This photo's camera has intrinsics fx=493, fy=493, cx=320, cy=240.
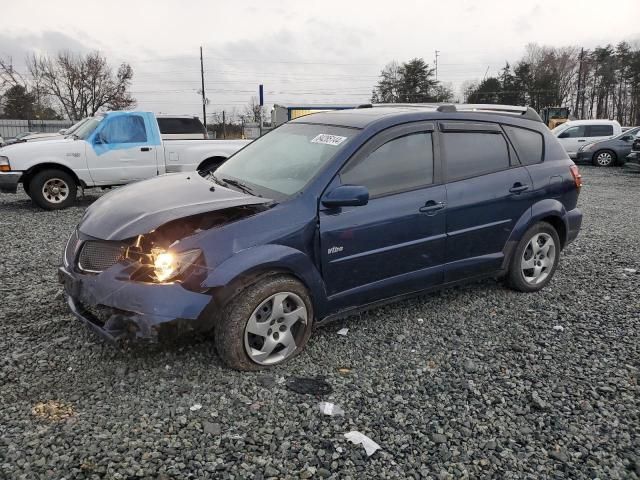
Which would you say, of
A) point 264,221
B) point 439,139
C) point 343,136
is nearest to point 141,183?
point 264,221

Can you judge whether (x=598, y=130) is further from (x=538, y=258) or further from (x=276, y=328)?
(x=276, y=328)

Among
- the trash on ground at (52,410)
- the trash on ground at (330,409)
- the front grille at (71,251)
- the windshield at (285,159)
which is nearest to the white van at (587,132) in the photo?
the windshield at (285,159)

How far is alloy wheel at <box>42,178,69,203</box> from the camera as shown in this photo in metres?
9.01

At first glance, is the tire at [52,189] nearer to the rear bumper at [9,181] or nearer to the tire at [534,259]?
the rear bumper at [9,181]

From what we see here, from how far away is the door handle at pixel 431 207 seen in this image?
377cm

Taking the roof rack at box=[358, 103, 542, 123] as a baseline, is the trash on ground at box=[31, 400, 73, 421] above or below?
below

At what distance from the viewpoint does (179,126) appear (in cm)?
1482

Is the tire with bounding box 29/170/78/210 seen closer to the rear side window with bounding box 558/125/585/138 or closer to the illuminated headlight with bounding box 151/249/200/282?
the illuminated headlight with bounding box 151/249/200/282

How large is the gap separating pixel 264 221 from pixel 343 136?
992 mm

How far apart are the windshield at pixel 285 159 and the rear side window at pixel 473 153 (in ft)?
2.93

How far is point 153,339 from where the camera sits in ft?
9.55

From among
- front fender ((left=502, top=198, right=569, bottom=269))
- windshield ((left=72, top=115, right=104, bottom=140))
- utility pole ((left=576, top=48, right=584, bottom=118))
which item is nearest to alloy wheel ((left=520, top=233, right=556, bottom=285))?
front fender ((left=502, top=198, right=569, bottom=269))

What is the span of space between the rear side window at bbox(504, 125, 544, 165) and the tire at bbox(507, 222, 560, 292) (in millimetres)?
614

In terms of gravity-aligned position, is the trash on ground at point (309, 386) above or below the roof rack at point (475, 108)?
below
